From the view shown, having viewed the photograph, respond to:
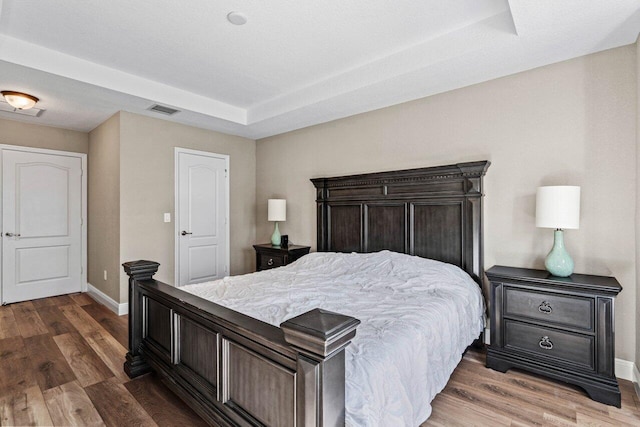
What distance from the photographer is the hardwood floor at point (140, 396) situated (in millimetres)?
1929

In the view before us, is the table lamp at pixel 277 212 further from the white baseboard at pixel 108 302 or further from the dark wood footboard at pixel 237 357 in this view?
the dark wood footboard at pixel 237 357

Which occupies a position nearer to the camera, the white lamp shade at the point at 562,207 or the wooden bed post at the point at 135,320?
the white lamp shade at the point at 562,207

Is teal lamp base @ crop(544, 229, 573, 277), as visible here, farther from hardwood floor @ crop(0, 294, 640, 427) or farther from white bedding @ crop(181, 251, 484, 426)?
hardwood floor @ crop(0, 294, 640, 427)

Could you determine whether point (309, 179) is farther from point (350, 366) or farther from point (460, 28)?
point (350, 366)

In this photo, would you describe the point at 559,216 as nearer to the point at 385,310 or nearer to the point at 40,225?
the point at 385,310

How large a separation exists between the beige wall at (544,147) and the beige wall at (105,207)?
10.5 ft

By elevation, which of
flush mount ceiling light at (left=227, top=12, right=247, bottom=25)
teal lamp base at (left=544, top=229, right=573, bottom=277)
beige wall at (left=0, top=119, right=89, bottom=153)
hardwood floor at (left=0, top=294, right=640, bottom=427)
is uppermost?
flush mount ceiling light at (left=227, top=12, right=247, bottom=25)

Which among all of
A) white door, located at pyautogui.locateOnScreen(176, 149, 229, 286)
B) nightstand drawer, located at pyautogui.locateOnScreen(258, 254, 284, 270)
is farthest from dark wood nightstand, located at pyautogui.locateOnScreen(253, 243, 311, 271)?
white door, located at pyautogui.locateOnScreen(176, 149, 229, 286)

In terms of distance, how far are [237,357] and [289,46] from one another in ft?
8.12

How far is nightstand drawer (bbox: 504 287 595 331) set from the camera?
2.21m

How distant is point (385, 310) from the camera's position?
2.03 m

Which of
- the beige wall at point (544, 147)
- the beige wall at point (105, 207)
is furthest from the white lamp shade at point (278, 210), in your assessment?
the beige wall at point (105, 207)

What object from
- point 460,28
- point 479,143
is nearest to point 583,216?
point 479,143

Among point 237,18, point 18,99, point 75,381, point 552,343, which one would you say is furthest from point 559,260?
point 18,99
